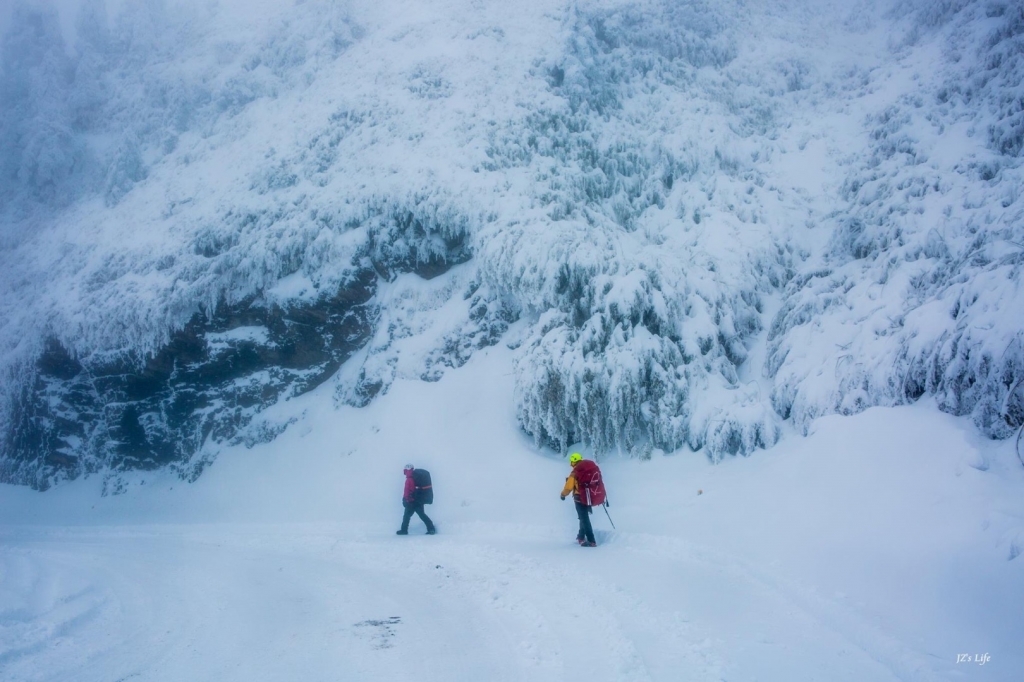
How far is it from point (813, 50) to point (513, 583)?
21141mm

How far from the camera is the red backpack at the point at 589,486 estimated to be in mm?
8586

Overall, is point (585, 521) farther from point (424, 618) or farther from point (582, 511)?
point (424, 618)

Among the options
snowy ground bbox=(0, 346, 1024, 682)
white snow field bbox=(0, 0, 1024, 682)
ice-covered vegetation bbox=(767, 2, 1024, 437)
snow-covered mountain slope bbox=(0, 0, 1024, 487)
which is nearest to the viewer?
snowy ground bbox=(0, 346, 1024, 682)

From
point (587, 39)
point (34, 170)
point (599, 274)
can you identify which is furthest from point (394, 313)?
point (34, 170)

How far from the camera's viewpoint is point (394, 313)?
16859mm

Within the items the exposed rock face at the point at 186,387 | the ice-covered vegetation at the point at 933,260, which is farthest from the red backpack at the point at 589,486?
the exposed rock face at the point at 186,387

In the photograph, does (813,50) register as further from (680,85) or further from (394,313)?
(394,313)

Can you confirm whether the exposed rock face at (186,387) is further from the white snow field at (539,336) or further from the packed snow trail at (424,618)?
the packed snow trail at (424,618)

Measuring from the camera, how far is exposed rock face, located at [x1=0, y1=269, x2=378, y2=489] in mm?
17062

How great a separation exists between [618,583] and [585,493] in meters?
2.00

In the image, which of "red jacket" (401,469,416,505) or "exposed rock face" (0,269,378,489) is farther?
"exposed rock face" (0,269,378,489)

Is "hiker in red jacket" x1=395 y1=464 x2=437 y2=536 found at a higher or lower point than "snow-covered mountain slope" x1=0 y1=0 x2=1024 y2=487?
lower

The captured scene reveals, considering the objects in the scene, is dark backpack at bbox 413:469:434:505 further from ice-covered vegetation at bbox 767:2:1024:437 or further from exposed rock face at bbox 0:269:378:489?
exposed rock face at bbox 0:269:378:489

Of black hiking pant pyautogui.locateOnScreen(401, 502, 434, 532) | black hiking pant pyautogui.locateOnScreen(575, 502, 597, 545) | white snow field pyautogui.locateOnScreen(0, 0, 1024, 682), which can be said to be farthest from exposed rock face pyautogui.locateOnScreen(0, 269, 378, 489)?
black hiking pant pyautogui.locateOnScreen(575, 502, 597, 545)
